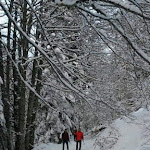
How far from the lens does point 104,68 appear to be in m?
10.9

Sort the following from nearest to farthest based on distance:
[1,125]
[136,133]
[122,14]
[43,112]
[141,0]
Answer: [141,0], [122,14], [1,125], [136,133], [43,112]

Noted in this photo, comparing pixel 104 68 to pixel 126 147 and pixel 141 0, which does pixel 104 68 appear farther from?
pixel 141 0

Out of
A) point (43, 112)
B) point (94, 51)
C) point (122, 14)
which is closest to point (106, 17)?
point (122, 14)

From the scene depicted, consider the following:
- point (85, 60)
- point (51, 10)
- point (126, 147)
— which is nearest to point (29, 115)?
point (85, 60)

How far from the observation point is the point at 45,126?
18.0 metres

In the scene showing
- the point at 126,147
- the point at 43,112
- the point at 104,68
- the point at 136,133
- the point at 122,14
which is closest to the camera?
the point at 122,14

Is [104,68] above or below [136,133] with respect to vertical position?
above

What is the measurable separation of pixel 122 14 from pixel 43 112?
1486cm

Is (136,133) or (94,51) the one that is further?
(136,133)

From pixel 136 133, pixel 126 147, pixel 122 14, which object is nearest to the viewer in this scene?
pixel 122 14

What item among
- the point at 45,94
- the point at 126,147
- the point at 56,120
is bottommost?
the point at 126,147

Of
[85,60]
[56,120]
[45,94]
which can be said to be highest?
[85,60]

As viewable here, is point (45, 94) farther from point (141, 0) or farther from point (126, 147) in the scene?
point (141, 0)

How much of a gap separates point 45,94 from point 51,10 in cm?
620
